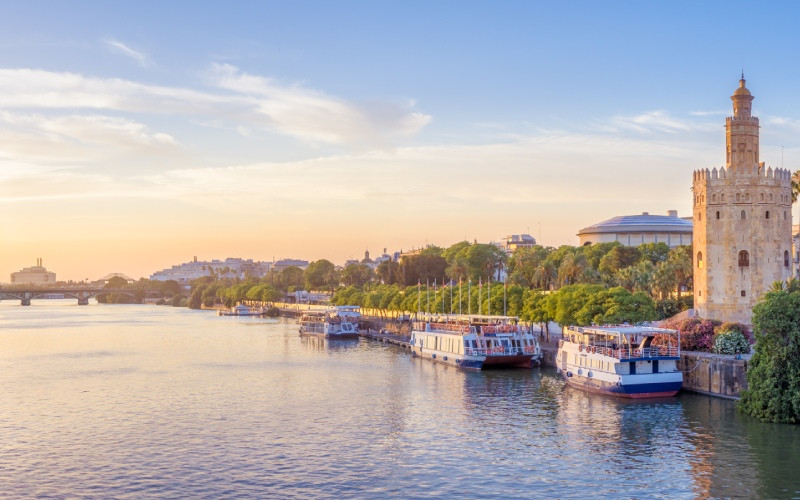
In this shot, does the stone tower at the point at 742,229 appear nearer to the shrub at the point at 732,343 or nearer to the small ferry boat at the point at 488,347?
the shrub at the point at 732,343

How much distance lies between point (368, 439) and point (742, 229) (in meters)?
42.3

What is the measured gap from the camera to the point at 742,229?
245 feet

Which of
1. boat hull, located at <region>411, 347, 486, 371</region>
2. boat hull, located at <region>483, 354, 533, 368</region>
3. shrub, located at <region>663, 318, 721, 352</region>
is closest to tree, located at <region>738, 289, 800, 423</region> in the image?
shrub, located at <region>663, 318, 721, 352</region>

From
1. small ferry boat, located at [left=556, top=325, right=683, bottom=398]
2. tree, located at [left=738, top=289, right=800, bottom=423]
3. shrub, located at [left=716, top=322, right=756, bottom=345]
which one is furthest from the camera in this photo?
shrub, located at [left=716, top=322, right=756, bottom=345]

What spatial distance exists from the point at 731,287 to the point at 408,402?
31733mm

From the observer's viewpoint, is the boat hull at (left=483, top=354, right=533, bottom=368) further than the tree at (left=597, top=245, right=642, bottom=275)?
No

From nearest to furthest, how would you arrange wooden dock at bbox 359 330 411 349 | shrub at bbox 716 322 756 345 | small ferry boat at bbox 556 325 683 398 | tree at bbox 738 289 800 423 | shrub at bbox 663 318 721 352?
tree at bbox 738 289 800 423 → small ferry boat at bbox 556 325 683 398 → shrub at bbox 716 322 756 345 → shrub at bbox 663 318 721 352 → wooden dock at bbox 359 330 411 349

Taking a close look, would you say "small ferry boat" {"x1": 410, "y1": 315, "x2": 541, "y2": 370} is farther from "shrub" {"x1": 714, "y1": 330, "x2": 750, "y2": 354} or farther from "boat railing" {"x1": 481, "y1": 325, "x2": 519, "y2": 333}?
"shrub" {"x1": 714, "y1": 330, "x2": 750, "y2": 354}

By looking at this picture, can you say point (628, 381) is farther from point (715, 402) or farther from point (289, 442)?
point (289, 442)

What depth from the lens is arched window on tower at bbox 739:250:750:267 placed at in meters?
74.6

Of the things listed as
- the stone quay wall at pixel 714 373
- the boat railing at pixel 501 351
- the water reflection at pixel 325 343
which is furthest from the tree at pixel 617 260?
the stone quay wall at pixel 714 373

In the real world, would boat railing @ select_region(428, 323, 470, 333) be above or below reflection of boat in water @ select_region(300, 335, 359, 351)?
above

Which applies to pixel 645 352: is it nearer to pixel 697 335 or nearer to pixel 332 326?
pixel 697 335

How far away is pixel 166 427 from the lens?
54.9 m
